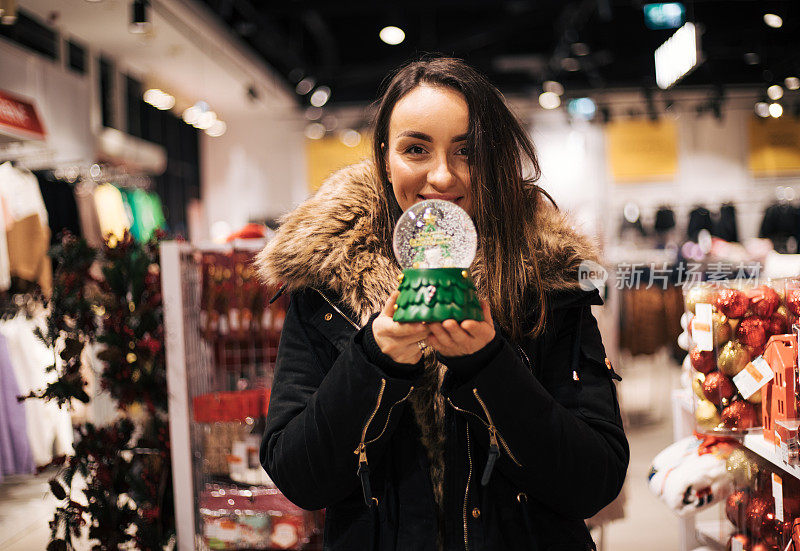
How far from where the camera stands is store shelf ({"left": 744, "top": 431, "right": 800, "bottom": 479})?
150 cm

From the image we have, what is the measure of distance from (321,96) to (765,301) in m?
7.62

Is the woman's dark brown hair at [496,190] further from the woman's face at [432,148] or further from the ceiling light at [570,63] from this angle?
the ceiling light at [570,63]

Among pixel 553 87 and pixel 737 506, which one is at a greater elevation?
pixel 553 87

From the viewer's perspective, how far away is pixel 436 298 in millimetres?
946

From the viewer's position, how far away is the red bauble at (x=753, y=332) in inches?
69.6

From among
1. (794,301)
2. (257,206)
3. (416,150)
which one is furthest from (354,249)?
(257,206)

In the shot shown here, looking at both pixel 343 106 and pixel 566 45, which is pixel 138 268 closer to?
pixel 566 45

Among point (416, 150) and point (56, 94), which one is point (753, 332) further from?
point (56, 94)

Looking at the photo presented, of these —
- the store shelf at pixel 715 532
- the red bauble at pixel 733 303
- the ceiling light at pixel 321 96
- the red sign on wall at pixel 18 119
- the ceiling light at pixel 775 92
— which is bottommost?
the store shelf at pixel 715 532

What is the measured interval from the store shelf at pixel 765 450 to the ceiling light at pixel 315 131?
29.3 ft

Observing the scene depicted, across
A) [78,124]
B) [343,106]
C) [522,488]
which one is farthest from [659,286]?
[343,106]

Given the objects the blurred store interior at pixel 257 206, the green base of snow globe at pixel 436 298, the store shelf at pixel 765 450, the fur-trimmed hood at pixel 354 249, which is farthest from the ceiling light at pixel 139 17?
the store shelf at pixel 765 450

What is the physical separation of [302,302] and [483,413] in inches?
17.1

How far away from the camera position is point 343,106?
10.4 metres
